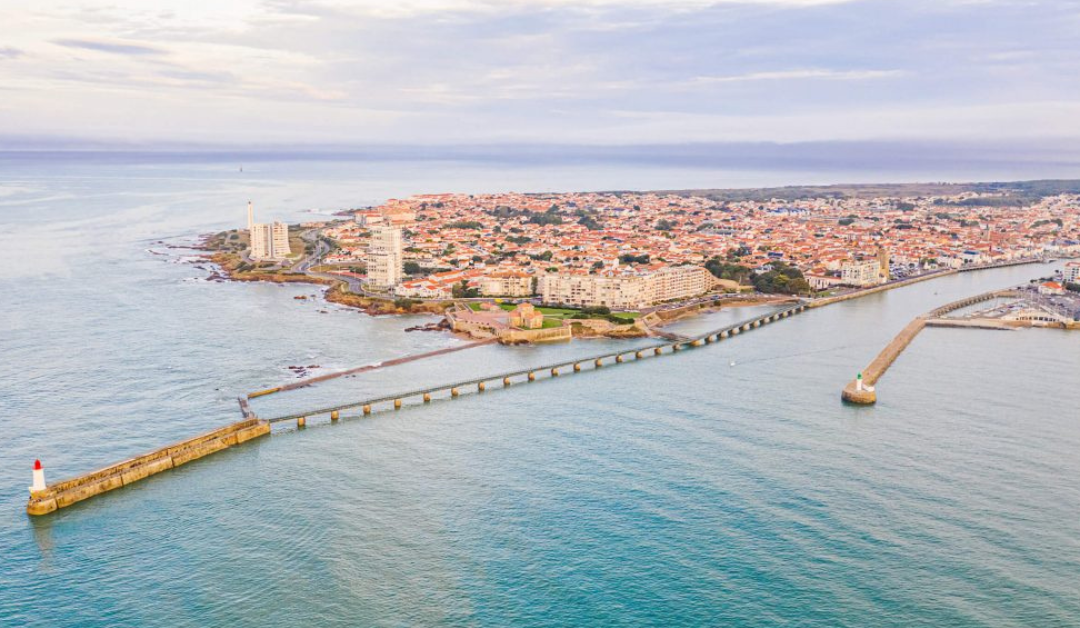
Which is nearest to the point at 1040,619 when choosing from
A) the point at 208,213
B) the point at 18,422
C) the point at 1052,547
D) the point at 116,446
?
the point at 1052,547

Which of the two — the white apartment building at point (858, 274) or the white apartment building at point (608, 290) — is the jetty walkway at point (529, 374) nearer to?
the white apartment building at point (608, 290)

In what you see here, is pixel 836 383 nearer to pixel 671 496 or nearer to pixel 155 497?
pixel 671 496

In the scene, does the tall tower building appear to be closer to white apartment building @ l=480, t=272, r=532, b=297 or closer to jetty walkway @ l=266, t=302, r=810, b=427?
jetty walkway @ l=266, t=302, r=810, b=427

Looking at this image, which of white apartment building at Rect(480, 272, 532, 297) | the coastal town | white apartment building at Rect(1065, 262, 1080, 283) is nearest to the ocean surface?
the coastal town

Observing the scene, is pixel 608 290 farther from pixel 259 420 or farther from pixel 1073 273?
pixel 1073 273

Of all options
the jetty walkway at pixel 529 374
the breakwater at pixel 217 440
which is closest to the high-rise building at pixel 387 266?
the jetty walkway at pixel 529 374

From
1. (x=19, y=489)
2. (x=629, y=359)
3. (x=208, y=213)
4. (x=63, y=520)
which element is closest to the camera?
(x=63, y=520)

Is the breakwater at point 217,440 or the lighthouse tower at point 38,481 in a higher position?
the lighthouse tower at point 38,481
